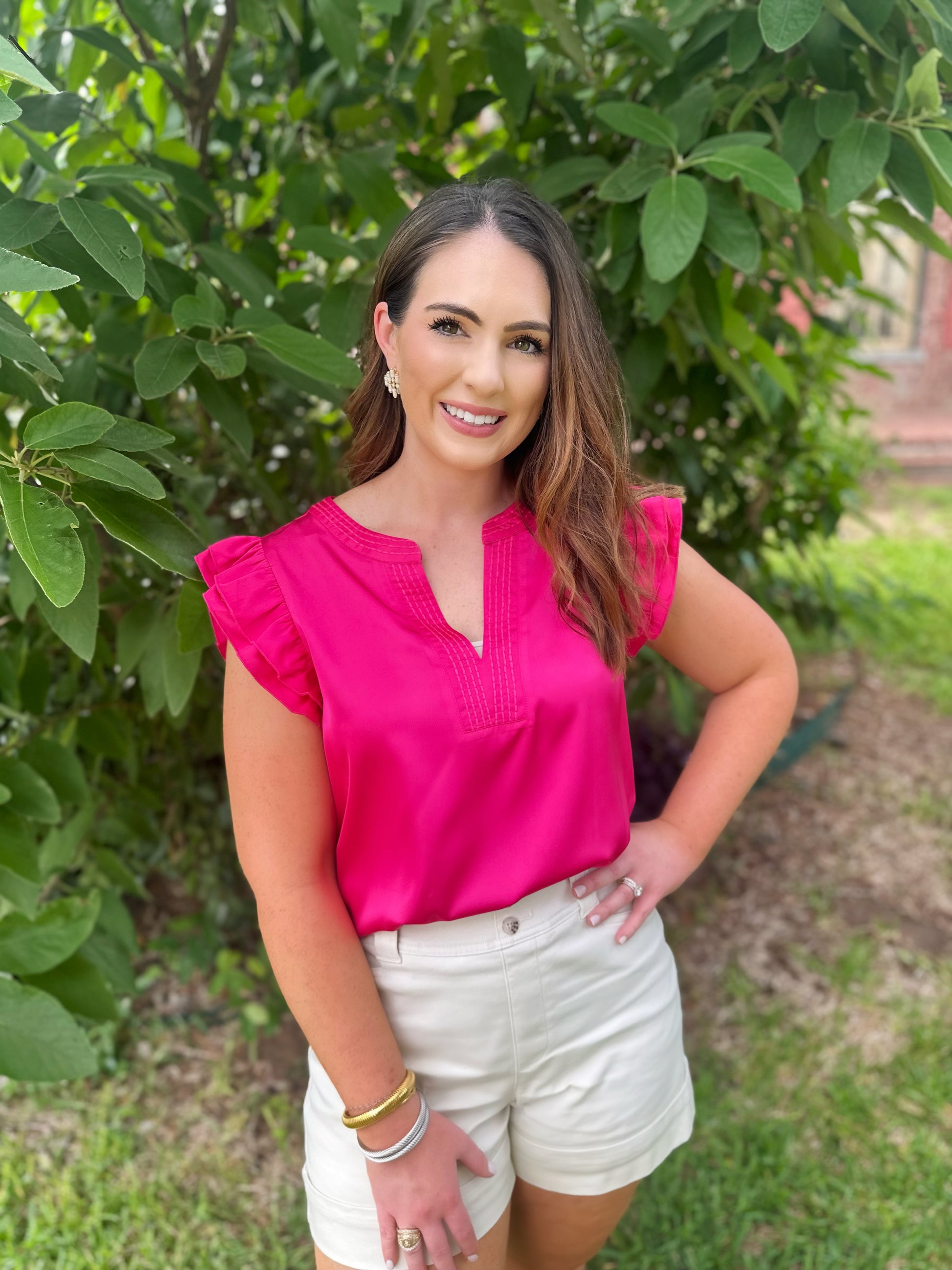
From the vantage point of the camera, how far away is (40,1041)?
1.17 metres

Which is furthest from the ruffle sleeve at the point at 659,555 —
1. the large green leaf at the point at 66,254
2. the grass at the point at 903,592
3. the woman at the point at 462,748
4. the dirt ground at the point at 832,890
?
the grass at the point at 903,592

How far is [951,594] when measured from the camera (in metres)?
Result: 5.10

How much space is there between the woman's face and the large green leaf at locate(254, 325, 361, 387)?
76 millimetres

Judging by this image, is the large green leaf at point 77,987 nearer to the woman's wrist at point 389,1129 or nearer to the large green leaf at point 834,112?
the woman's wrist at point 389,1129

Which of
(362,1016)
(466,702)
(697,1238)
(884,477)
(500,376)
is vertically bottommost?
(884,477)

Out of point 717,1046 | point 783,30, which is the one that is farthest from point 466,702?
point 717,1046

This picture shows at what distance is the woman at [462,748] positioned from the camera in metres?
1.12

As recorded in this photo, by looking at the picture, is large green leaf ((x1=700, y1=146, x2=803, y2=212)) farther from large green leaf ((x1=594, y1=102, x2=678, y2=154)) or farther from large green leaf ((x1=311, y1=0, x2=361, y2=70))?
large green leaf ((x1=311, y1=0, x2=361, y2=70))

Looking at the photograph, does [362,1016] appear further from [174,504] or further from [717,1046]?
[717,1046]

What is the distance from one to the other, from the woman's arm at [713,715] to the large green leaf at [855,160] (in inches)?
17.9

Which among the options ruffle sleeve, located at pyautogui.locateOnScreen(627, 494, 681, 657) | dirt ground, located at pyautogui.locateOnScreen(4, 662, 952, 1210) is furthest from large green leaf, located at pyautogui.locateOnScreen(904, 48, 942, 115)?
dirt ground, located at pyautogui.locateOnScreen(4, 662, 952, 1210)

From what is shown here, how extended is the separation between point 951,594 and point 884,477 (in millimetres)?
3183

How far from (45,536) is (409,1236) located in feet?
2.73

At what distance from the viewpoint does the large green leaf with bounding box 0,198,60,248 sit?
105cm
